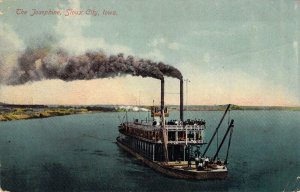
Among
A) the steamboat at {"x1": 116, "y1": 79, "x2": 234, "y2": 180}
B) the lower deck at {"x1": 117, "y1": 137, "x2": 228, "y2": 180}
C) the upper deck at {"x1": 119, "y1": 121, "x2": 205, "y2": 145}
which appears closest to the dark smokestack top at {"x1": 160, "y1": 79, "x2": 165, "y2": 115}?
the steamboat at {"x1": 116, "y1": 79, "x2": 234, "y2": 180}

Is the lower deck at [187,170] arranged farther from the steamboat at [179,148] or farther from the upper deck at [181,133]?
the upper deck at [181,133]

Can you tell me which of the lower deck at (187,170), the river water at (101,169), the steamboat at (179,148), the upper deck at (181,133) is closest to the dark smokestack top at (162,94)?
the steamboat at (179,148)

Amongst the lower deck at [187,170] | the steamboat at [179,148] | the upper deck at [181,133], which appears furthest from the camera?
the upper deck at [181,133]

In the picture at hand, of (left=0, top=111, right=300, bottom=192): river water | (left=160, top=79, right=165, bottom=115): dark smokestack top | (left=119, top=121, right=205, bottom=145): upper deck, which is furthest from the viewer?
(left=160, top=79, right=165, bottom=115): dark smokestack top

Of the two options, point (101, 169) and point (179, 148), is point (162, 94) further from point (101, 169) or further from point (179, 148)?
point (101, 169)

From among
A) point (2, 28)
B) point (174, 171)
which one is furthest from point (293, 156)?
point (2, 28)

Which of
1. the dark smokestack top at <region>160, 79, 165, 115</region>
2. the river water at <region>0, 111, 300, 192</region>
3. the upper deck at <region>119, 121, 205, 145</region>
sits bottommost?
the river water at <region>0, 111, 300, 192</region>

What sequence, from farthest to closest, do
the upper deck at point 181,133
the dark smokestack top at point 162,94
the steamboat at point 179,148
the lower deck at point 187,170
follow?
the dark smokestack top at point 162,94
the upper deck at point 181,133
the steamboat at point 179,148
the lower deck at point 187,170

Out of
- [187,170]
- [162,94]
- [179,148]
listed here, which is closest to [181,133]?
[179,148]

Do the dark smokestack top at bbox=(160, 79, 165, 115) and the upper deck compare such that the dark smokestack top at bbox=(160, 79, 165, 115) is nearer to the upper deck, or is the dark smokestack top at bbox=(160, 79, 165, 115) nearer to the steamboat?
the steamboat

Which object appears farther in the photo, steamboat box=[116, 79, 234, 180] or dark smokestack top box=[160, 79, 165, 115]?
dark smokestack top box=[160, 79, 165, 115]

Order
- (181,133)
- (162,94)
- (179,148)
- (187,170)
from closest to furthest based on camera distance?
(187,170) < (181,133) < (179,148) < (162,94)

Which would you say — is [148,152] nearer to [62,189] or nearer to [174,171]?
[174,171]
